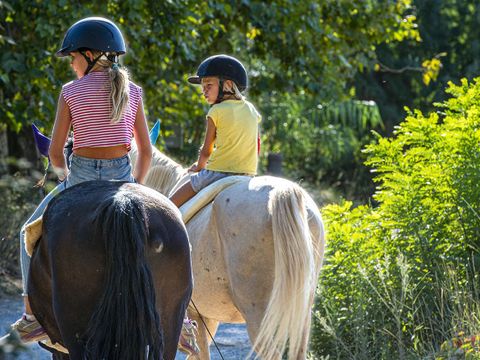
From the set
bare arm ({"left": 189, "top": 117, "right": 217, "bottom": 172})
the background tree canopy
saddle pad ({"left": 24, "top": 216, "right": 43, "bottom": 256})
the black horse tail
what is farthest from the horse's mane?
the background tree canopy

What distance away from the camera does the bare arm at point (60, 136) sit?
4934mm

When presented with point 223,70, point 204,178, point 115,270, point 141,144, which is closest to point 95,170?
point 141,144

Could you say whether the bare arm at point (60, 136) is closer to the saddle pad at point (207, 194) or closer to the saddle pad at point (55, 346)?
the saddle pad at point (55, 346)

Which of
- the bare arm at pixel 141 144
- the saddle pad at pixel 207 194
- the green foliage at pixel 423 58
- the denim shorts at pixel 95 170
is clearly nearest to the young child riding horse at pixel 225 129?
the saddle pad at pixel 207 194

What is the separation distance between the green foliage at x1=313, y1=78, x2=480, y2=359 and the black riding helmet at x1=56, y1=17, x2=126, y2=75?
2566mm

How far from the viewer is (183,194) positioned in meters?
6.61

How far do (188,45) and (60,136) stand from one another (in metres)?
8.20

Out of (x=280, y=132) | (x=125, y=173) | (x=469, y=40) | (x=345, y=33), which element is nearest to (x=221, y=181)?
(x=125, y=173)

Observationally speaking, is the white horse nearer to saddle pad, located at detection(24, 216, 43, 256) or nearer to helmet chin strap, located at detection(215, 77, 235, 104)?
helmet chin strap, located at detection(215, 77, 235, 104)

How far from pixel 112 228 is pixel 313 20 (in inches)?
440

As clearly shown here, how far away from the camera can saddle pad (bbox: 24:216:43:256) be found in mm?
4395

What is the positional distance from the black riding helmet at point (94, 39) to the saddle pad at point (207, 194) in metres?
1.43

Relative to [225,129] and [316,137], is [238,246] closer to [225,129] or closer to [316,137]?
[225,129]

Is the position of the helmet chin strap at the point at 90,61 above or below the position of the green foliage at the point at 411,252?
above
